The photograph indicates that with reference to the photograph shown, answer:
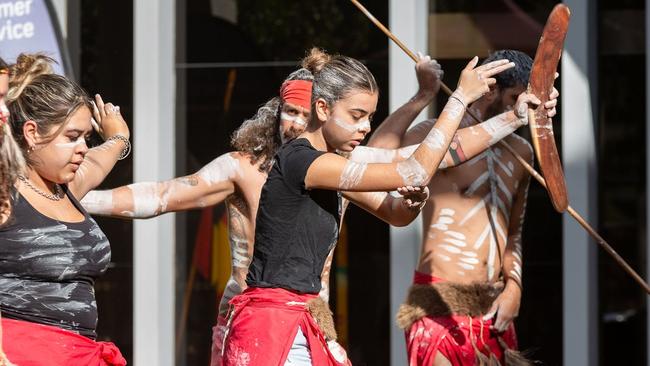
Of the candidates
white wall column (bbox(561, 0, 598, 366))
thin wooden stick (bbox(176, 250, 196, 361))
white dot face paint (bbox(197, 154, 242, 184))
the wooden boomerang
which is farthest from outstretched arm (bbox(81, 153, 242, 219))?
thin wooden stick (bbox(176, 250, 196, 361))

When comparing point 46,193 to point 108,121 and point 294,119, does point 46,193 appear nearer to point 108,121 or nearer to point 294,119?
point 108,121

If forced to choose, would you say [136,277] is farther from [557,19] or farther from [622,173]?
[557,19]

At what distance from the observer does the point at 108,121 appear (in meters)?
4.10

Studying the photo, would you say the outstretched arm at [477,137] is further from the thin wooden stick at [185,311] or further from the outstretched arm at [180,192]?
A: the thin wooden stick at [185,311]

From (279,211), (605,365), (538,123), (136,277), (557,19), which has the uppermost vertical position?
(557,19)

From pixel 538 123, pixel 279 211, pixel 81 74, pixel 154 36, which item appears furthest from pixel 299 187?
pixel 81 74

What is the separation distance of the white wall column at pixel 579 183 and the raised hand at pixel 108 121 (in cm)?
258

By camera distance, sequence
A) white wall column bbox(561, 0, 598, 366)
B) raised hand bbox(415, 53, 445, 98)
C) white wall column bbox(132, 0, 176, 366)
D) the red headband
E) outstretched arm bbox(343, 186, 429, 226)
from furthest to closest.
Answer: white wall column bbox(132, 0, 176, 366) < white wall column bbox(561, 0, 598, 366) < raised hand bbox(415, 53, 445, 98) < the red headband < outstretched arm bbox(343, 186, 429, 226)

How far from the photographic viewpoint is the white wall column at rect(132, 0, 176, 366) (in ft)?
21.6

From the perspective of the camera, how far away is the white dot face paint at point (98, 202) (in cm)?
415

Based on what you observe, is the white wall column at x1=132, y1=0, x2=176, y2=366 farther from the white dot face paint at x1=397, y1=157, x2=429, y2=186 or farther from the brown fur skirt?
the white dot face paint at x1=397, y1=157, x2=429, y2=186

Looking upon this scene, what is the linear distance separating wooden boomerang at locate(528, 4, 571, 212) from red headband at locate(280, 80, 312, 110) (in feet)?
2.35

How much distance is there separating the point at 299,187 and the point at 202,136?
3373 millimetres

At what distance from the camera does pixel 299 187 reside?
3.54 metres
